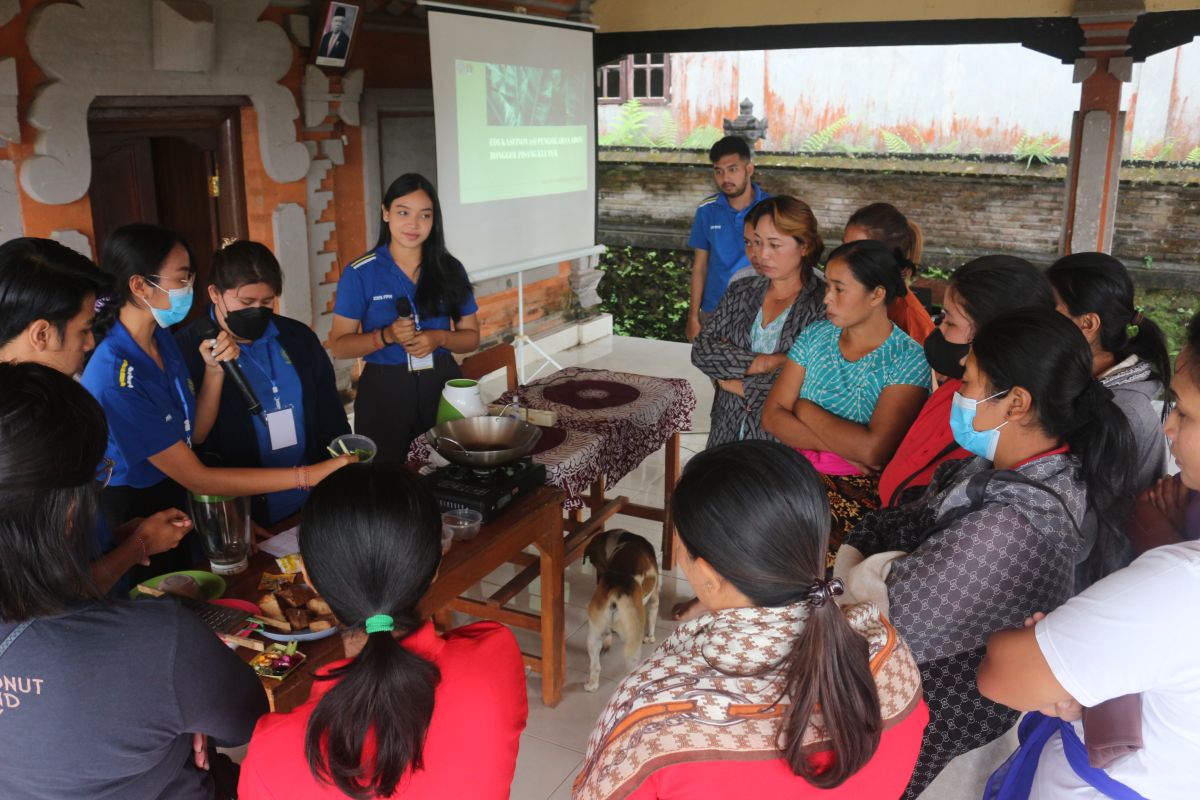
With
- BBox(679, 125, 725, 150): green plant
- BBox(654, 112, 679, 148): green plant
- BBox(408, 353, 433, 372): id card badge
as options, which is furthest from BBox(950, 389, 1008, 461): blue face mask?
BBox(654, 112, 679, 148): green plant

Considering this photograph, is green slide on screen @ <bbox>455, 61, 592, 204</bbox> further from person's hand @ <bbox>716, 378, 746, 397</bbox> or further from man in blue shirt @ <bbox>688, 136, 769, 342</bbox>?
person's hand @ <bbox>716, 378, 746, 397</bbox>

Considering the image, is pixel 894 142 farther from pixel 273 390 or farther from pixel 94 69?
pixel 273 390

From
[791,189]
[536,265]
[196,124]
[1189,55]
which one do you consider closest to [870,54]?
[791,189]

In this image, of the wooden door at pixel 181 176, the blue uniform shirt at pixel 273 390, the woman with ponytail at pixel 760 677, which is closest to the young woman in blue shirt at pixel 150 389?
the blue uniform shirt at pixel 273 390

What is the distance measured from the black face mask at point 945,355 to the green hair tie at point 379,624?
64.2 inches

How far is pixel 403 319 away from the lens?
9.90 ft

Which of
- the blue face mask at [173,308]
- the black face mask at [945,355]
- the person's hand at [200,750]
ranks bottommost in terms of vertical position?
the person's hand at [200,750]

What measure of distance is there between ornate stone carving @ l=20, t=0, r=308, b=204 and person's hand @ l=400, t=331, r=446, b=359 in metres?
1.63

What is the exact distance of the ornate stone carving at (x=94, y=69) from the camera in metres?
3.38

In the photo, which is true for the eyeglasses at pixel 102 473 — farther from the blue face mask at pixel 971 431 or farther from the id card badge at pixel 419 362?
the id card badge at pixel 419 362

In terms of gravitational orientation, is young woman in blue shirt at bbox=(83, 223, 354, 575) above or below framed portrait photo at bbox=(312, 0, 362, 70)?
below

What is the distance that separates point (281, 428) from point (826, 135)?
395 inches

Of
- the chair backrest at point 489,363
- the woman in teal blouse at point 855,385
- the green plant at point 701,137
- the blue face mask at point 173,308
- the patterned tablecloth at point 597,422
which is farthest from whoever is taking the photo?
the green plant at point 701,137

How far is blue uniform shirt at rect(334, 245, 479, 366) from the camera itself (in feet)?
10.0
